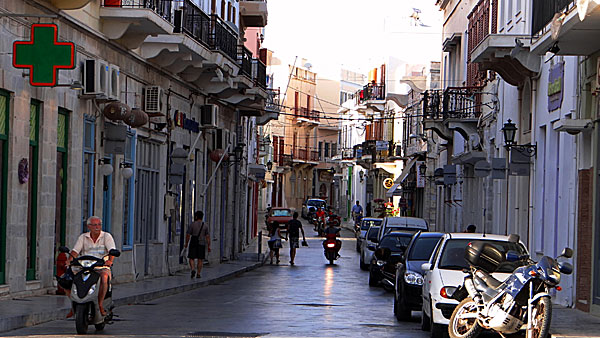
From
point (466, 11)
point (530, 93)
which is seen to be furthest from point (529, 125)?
point (466, 11)

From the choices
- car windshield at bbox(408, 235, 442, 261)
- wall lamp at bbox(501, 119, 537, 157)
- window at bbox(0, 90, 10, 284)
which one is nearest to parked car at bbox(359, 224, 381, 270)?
wall lamp at bbox(501, 119, 537, 157)

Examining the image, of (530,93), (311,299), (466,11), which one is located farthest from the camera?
(466,11)

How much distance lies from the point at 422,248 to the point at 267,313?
3.20 m

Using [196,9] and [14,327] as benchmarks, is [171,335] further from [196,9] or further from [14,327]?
[196,9]

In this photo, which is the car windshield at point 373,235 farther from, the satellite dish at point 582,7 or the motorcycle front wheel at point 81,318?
the motorcycle front wheel at point 81,318

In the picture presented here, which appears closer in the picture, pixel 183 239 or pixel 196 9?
pixel 196 9

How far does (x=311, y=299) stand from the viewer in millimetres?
A: 23062

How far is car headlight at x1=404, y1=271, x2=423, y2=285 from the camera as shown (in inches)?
713

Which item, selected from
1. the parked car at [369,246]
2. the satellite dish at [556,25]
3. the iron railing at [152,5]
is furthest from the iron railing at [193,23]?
the satellite dish at [556,25]

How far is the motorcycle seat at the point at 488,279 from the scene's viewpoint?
13828mm

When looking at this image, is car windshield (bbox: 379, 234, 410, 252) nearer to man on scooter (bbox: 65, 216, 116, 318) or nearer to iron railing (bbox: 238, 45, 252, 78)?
iron railing (bbox: 238, 45, 252, 78)

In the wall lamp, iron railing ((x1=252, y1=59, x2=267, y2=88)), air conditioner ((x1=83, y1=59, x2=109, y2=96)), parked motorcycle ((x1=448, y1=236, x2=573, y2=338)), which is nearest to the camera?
parked motorcycle ((x1=448, y1=236, x2=573, y2=338))

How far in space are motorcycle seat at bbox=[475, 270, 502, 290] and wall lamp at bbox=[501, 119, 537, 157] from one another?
39.4ft

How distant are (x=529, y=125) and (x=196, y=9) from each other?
9.11 meters
